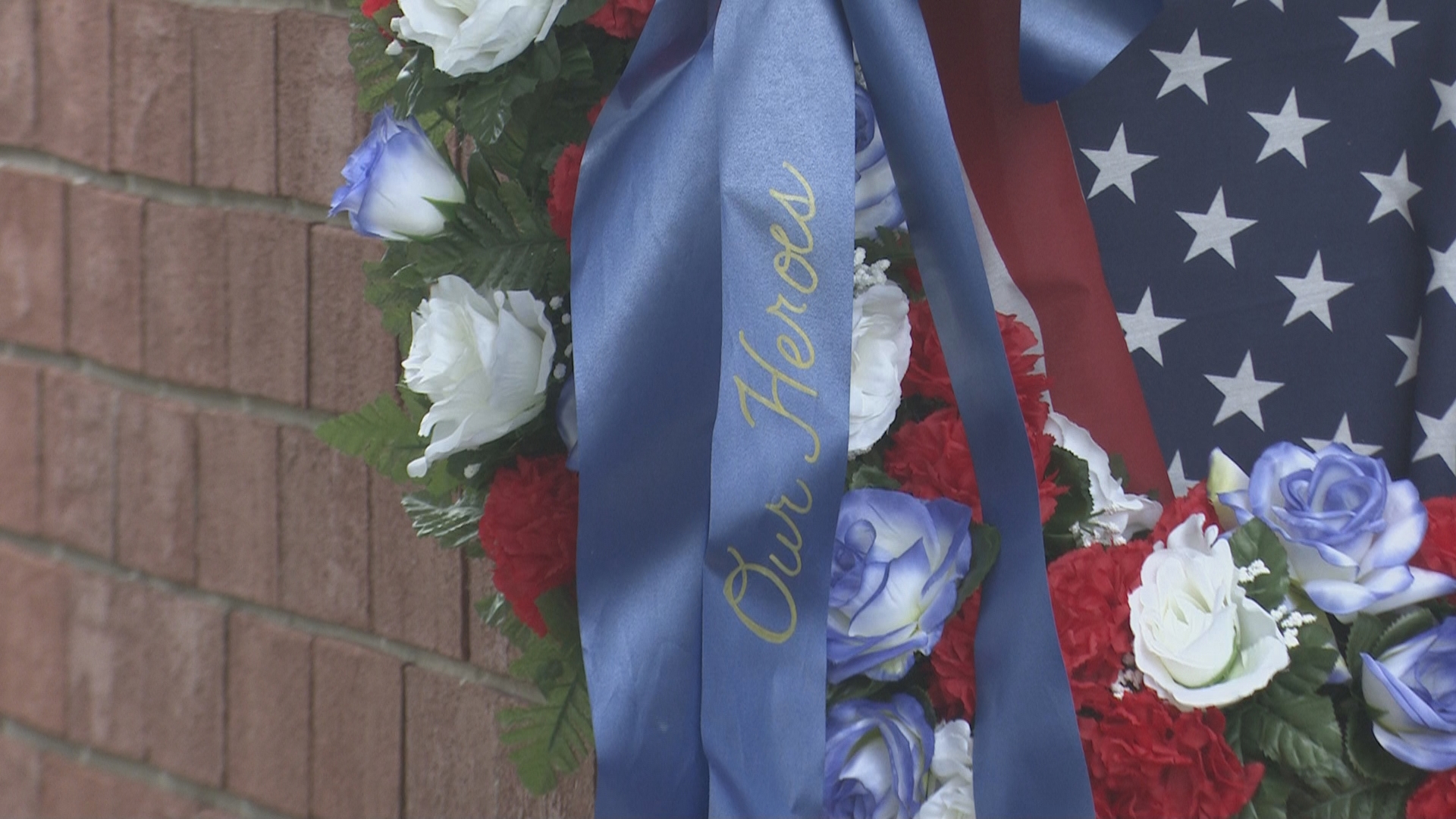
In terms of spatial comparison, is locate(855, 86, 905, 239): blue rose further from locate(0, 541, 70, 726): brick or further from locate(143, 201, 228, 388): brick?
locate(0, 541, 70, 726): brick

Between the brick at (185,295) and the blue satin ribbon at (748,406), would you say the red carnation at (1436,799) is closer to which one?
the blue satin ribbon at (748,406)

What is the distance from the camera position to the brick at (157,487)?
1.41 metres

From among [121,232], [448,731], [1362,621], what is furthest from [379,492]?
[1362,621]

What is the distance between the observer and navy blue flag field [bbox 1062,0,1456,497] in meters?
0.79

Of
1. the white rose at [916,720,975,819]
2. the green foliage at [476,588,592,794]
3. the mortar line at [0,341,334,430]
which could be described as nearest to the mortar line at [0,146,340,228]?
the mortar line at [0,341,334,430]

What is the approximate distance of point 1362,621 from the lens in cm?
70

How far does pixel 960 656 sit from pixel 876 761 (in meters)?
0.08

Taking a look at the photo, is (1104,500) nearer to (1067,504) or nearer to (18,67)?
(1067,504)

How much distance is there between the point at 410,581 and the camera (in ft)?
Result: 4.14

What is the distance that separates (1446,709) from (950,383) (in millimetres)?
314

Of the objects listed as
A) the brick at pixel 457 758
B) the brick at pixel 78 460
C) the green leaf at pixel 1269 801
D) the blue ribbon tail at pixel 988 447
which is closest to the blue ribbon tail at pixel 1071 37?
the blue ribbon tail at pixel 988 447

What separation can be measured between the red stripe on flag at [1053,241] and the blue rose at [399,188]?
13.6 inches

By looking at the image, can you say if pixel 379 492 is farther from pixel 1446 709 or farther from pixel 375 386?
pixel 1446 709

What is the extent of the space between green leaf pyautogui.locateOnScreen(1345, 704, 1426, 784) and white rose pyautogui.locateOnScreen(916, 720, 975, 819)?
0.20 m
